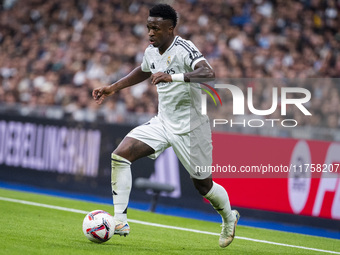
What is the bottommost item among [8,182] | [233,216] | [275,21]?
[8,182]

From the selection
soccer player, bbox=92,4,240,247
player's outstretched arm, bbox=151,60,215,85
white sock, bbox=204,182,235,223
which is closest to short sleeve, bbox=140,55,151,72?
soccer player, bbox=92,4,240,247

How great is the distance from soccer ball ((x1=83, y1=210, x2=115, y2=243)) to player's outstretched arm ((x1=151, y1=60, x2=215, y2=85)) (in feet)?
4.73

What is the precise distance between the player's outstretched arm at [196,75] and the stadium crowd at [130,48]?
4577mm

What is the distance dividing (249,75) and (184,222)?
16.0 ft

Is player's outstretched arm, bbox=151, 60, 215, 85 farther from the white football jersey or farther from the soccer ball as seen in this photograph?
the soccer ball

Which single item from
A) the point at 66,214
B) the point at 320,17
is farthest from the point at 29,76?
the point at 66,214

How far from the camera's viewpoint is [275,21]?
1554cm

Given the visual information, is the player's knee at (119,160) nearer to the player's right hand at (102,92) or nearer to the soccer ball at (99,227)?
the soccer ball at (99,227)

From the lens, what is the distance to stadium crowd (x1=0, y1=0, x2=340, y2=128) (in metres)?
14.1

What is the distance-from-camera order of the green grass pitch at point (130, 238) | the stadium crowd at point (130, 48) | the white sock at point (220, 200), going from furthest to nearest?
1. the stadium crowd at point (130, 48)
2. the white sock at point (220, 200)
3. the green grass pitch at point (130, 238)

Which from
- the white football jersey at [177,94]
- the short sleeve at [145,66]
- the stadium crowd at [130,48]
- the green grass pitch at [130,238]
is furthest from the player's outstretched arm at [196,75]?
the stadium crowd at [130,48]

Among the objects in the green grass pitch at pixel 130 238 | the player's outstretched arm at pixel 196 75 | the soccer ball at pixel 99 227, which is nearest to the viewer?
the player's outstretched arm at pixel 196 75

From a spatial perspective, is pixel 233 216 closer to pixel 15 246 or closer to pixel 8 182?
pixel 15 246

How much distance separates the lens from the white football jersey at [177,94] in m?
6.81
